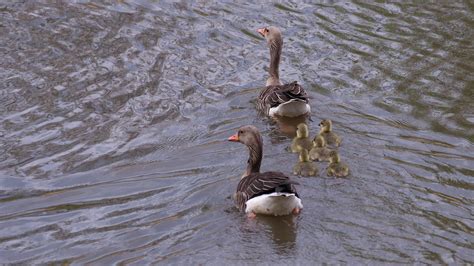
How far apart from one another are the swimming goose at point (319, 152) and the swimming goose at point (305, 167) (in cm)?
34

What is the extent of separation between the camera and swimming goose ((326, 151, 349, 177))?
11797 millimetres

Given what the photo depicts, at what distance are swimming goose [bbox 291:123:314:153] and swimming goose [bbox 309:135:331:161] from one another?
0.14 m

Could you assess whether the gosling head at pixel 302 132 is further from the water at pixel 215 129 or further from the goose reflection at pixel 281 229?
the goose reflection at pixel 281 229

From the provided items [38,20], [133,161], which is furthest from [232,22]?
[133,161]

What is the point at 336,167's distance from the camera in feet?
38.9

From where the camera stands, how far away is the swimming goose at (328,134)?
42.1 ft

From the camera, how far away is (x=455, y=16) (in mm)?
18047

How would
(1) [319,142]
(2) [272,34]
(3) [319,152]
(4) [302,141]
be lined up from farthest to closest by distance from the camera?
(2) [272,34] < (4) [302,141] < (1) [319,142] < (3) [319,152]

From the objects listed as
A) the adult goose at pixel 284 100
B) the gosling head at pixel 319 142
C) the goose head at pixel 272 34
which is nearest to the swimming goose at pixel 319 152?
the gosling head at pixel 319 142

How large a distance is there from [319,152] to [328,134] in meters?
0.60

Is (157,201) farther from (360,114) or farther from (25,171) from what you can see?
(360,114)

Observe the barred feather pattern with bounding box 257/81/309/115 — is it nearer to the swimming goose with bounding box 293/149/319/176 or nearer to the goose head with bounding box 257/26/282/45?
the goose head with bounding box 257/26/282/45

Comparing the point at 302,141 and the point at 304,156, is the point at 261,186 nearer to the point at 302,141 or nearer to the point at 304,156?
the point at 304,156

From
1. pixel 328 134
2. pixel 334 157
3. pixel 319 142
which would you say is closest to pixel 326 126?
pixel 328 134
